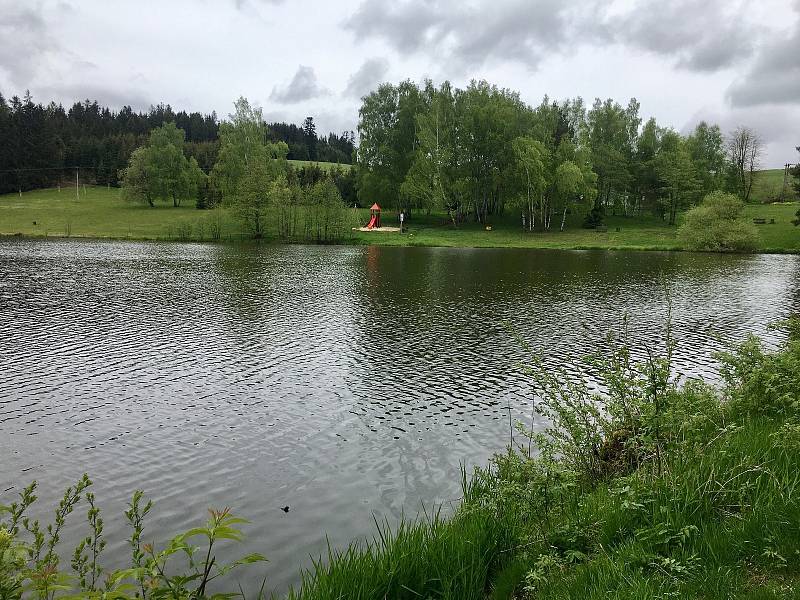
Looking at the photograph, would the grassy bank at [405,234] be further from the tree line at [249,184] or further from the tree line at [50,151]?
the tree line at [50,151]

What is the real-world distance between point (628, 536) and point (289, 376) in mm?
14304

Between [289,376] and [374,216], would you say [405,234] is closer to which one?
[374,216]

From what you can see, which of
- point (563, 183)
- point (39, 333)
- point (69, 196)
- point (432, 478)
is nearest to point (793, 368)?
point (432, 478)

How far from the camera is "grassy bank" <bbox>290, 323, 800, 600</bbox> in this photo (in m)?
5.59

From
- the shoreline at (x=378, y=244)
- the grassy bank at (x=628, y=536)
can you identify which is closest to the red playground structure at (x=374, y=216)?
the shoreline at (x=378, y=244)

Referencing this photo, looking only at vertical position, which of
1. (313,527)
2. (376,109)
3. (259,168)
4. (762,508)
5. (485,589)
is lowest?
(313,527)

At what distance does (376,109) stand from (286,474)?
9433cm

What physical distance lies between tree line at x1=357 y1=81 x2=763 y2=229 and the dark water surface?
48.3m

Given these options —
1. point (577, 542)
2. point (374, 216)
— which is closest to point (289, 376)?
point (577, 542)

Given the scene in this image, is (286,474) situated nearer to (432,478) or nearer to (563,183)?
(432,478)

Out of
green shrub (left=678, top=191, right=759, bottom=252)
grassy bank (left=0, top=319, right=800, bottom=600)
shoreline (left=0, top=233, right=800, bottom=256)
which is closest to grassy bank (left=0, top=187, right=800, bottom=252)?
shoreline (left=0, top=233, right=800, bottom=256)

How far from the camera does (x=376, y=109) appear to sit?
98.1 meters

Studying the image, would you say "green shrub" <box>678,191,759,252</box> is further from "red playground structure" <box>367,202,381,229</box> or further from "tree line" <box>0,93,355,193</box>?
"tree line" <box>0,93,355,193</box>

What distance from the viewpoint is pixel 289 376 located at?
762 inches
